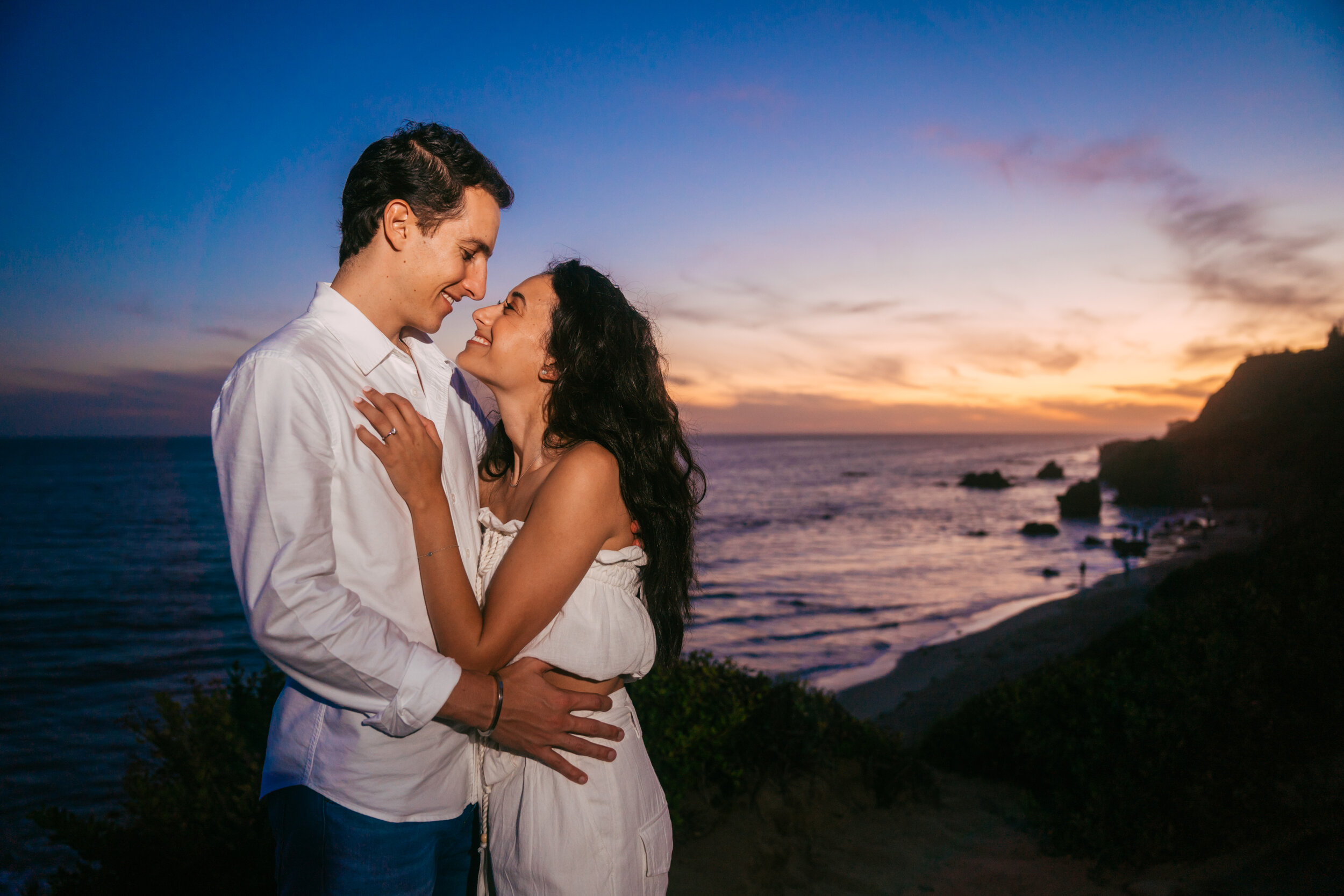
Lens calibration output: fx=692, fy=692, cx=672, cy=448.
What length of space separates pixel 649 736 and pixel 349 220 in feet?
12.9

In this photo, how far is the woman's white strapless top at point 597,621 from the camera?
2.44 m

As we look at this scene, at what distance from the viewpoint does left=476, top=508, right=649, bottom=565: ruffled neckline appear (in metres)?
2.60

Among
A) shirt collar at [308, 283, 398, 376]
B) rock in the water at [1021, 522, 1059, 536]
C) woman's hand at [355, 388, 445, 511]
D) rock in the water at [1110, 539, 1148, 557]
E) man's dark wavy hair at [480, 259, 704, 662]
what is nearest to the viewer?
woman's hand at [355, 388, 445, 511]

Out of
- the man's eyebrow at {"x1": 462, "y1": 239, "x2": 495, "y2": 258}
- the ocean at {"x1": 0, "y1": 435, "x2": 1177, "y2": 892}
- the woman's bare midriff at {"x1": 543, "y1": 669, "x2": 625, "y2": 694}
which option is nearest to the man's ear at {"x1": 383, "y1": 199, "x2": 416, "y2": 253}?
the man's eyebrow at {"x1": 462, "y1": 239, "x2": 495, "y2": 258}

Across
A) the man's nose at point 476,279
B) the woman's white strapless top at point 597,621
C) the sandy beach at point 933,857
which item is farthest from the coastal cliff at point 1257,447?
the man's nose at point 476,279

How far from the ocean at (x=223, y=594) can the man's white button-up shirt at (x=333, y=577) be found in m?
5.66

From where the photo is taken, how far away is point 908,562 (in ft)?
75.3

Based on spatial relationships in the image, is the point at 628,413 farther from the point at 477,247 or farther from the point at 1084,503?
the point at 1084,503

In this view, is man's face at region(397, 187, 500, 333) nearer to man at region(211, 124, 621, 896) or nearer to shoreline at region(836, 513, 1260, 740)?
man at region(211, 124, 621, 896)

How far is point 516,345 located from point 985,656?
10.9 meters

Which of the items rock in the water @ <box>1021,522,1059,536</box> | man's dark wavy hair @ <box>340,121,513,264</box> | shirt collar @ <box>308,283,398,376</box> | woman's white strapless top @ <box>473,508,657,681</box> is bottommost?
rock in the water @ <box>1021,522,1059,536</box>

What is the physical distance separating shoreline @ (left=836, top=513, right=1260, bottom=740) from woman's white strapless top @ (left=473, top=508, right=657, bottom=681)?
546 centimetres

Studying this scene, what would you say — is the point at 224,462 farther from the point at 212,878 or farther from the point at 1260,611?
the point at 1260,611

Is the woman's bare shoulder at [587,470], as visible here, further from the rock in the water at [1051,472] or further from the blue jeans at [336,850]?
the rock in the water at [1051,472]
